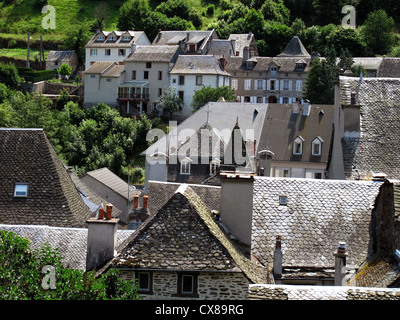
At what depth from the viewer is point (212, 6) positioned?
116500 mm

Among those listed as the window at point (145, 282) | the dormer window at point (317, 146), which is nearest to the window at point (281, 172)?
the dormer window at point (317, 146)

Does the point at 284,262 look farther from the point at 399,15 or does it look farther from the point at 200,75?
the point at 399,15

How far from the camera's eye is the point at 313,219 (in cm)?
1917

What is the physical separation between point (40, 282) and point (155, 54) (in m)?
69.7

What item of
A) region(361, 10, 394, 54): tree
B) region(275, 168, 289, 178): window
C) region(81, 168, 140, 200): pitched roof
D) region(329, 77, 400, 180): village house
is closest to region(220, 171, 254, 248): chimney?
region(329, 77, 400, 180): village house

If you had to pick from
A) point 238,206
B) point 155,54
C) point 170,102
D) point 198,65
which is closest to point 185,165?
point 238,206

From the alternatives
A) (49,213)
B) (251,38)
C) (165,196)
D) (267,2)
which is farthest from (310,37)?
(49,213)

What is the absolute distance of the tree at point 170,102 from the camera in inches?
2995

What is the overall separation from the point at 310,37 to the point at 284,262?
7926 cm

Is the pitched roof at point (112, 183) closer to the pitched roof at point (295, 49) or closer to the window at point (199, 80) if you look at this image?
the window at point (199, 80)

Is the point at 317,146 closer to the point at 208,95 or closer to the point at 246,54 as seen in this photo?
the point at 208,95

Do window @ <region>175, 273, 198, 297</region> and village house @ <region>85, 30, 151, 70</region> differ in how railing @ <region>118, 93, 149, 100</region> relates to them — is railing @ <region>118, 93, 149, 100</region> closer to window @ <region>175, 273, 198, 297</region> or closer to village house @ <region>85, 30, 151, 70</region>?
village house @ <region>85, 30, 151, 70</region>

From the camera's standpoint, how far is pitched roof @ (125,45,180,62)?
3135 inches

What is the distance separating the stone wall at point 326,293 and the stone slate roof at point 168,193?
15.5 meters
